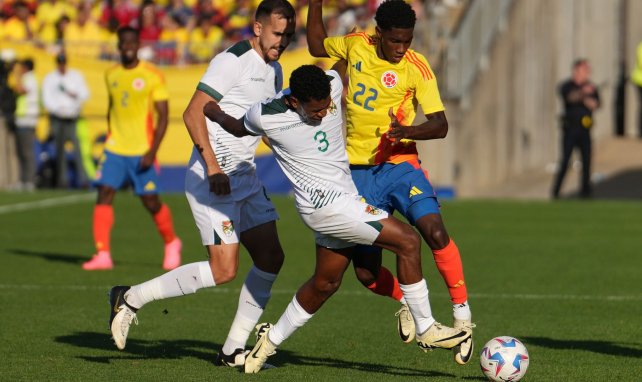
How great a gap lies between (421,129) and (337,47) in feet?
3.61

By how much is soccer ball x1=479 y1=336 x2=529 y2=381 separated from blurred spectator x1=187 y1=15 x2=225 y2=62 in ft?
60.8

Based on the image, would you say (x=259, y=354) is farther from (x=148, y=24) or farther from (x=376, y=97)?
(x=148, y=24)

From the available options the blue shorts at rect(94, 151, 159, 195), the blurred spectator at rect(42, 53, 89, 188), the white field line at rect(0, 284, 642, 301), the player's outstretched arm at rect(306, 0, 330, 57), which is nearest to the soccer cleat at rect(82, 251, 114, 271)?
the blue shorts at rect(94, 151, 159, 195)

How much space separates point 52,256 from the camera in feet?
52.2

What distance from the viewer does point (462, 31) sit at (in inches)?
1063

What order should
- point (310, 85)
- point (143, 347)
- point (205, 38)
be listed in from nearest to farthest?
1. point (310, 85)
2. point (143, 347)
3. point (205, 38)

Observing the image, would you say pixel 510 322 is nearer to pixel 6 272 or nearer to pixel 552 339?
pixel 552 339

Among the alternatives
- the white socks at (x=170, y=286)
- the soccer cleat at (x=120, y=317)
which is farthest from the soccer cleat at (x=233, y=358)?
the soccer cleat at (x=120, y=317)

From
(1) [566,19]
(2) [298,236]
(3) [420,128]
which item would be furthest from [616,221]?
(3) [420,128]

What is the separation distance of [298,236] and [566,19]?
1060 cm

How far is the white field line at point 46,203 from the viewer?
21552mm

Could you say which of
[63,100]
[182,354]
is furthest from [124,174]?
[63,100]

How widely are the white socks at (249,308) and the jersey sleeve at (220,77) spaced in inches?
47.0

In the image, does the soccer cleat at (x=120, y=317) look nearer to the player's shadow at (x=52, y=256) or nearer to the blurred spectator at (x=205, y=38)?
the player's shadow at (x=52, y=256)
